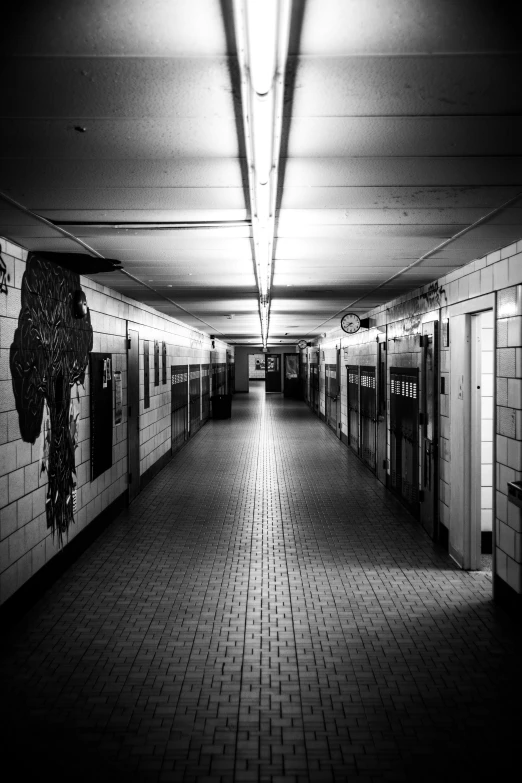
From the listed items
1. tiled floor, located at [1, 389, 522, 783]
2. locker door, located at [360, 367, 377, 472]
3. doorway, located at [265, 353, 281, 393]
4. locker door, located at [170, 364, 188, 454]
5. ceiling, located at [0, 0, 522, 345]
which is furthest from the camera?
doorway, located at [265, 353, 281, 393]

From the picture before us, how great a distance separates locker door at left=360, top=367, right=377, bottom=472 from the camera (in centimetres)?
944

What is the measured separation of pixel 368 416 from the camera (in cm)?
995

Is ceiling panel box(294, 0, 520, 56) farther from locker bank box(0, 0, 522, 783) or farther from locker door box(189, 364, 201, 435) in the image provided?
locker door box(189, 364, 201, 435)

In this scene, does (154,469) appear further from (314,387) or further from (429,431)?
(314,387)

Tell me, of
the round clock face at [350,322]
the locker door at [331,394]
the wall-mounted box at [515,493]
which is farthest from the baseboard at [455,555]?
the locker door at [331,394]

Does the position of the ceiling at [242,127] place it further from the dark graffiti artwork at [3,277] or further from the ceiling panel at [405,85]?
the dark graffiti artwork at [3,277]

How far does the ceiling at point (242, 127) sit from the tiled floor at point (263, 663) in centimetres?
246

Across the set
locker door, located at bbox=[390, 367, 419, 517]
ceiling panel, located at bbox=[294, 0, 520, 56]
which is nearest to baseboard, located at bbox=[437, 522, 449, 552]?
locker door, located at bbox=[390, 367, 419, 517]

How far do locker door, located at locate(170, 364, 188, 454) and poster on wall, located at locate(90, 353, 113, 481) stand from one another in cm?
466

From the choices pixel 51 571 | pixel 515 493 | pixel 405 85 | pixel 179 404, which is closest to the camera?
pixel 405 85

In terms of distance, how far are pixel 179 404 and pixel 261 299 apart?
4.83 metres

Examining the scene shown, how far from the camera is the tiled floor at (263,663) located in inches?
104

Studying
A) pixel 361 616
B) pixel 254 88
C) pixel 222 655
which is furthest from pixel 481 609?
pixel 254 88

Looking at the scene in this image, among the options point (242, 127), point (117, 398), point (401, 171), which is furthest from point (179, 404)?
point (242, 127)
